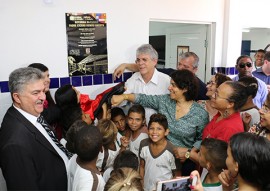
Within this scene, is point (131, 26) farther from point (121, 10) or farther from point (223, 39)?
point (223, 39)

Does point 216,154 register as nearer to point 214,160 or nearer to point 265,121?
point 214,160

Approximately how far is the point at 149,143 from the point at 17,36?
1.65 m

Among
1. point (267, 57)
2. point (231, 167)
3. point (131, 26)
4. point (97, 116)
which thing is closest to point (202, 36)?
point (267, 57)

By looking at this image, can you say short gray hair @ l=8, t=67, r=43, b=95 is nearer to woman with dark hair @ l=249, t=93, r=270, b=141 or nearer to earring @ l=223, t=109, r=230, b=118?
earring @ l=223, t=109, r=230, b=118

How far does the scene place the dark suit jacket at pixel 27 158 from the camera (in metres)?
1.31

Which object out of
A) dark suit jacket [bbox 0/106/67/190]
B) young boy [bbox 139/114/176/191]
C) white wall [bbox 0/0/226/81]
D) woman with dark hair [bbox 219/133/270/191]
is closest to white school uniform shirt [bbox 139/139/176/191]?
young boy [bbox 139/114/176/191]

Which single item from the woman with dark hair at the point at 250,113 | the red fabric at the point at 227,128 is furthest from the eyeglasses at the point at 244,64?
the red fabric at the point at 227,128

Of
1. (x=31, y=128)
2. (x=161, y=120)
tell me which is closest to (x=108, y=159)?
(x=161, y=120)

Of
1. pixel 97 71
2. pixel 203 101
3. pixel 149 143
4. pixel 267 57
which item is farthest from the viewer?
pixel 267 57

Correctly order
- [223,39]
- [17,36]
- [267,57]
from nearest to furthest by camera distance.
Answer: [17,36] → [267,57] → [223,39]

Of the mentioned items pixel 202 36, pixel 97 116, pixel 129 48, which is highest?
pixel 202 36

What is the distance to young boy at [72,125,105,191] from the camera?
142 centimetres

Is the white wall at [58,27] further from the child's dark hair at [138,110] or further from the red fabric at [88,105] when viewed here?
the child's dark hair at [138,110]

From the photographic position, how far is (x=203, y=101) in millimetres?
2719
